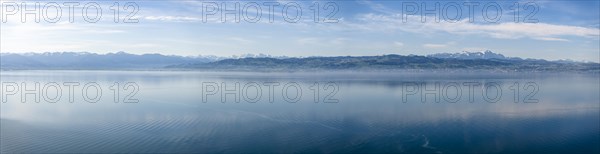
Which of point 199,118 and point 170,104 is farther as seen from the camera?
point 170,104

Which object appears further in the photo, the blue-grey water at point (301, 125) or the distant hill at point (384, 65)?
the distant hill at point (384, 65)

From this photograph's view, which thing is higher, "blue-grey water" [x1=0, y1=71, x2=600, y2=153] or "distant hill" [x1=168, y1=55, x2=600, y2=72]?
"distant hill" [x1=168, y1=55, x2=600, y2=72]

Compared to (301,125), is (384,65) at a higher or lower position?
higher

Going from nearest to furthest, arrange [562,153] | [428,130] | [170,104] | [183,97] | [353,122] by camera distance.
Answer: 1. [562,153]
2. [428,130]
3. [353,122]
4. [170,104]
5. [183,97]

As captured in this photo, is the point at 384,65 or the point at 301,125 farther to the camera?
the point at 384,65

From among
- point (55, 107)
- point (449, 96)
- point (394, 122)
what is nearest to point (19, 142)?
point (55, 107)

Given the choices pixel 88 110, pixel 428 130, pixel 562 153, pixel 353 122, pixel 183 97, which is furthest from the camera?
pixel 183 97

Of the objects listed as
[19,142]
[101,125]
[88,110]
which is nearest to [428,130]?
[101,125]

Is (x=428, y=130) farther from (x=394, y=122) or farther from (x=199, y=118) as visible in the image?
(x=199, y=118)

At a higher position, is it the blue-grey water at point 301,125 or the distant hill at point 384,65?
the distant hill at point 384,65

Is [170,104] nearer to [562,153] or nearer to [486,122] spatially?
[486,122]

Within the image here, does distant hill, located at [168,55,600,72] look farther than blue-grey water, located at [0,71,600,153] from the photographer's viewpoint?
Yes
